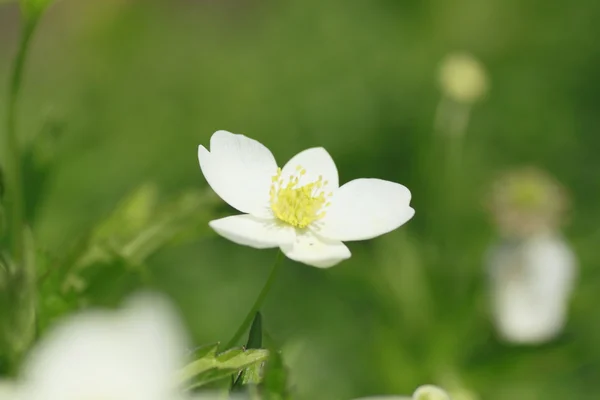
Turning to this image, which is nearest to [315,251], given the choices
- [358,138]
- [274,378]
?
[274,378]

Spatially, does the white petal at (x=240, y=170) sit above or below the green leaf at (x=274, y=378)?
above

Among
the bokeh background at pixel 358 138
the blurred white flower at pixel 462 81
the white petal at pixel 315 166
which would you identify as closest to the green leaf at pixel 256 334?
the white petal at pixel 315 166

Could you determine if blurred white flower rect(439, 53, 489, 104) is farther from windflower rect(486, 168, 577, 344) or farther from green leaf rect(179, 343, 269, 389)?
green leaf rect(179, 343, 269, 389)

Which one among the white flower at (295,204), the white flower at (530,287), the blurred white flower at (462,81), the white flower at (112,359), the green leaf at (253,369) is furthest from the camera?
the blurred white flower at (462,81)

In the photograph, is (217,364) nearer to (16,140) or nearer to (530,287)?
(16,140)

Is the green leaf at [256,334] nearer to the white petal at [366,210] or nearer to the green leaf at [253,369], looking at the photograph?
the green leaf at [253,369]

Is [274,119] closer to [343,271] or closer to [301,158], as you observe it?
[343,271]

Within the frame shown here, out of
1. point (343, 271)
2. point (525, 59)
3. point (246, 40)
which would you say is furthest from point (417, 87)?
point (343, 271)

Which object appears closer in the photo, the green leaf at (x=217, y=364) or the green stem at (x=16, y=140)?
the green leaf at (x=217, y=364)
